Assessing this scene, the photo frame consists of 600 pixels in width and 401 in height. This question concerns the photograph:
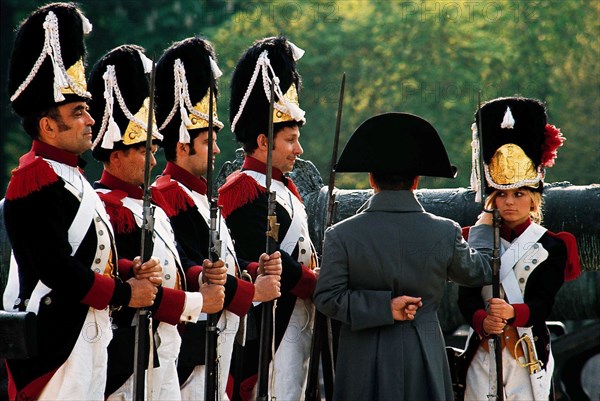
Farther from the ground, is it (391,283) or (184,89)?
(184,89)

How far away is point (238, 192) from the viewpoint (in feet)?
20.3

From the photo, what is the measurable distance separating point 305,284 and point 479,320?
2.60 feet

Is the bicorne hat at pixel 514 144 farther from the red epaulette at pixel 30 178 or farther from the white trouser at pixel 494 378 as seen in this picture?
the red epaulette at pixel 30 178

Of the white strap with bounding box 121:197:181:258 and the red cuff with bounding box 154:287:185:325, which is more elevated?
the white strap with bounding box 121:197:181:258

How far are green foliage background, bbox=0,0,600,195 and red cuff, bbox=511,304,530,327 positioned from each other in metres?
9.90

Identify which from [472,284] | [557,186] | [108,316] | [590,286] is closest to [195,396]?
[108,316]

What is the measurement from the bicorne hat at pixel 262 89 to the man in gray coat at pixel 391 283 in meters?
1.03

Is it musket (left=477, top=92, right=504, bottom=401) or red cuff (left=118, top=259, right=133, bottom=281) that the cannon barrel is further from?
red cuff (left=118, top=259, right=133, bottom=281)

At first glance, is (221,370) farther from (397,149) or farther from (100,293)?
(397,149)

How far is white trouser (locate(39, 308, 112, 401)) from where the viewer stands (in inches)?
195

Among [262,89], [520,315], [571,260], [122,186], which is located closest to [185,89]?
[262,89]

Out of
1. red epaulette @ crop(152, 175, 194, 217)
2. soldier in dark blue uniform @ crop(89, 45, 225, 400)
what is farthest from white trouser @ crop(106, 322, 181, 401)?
red epaulette @ crop(152, 175, 194, 217)

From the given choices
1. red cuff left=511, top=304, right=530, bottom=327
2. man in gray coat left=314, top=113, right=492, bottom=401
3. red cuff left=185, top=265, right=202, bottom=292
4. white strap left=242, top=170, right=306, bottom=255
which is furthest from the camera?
white strap left=242, top=170, right=306, bottom=255

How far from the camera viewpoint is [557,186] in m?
7.23
